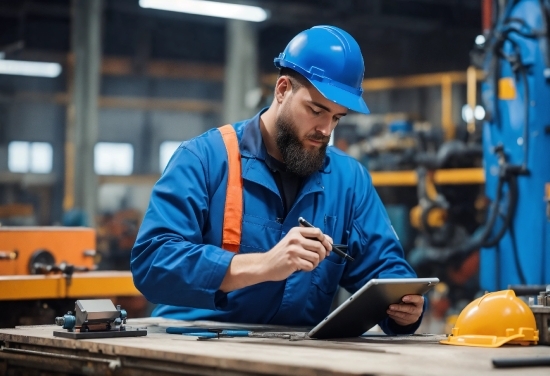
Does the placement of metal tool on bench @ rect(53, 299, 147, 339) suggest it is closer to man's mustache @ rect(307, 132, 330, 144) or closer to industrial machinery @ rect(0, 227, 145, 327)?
man's mustache @ rect(307, 132, 330, 144)

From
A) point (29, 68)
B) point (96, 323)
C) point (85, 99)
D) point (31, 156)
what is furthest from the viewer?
point (31, 156)

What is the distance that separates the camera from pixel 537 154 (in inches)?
187

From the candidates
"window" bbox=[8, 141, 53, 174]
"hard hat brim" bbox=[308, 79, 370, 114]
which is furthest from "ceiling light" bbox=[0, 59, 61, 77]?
"hard hat brim" bbox=[308, 79, 370, 114]

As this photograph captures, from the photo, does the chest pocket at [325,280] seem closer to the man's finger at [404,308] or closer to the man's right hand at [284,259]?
the man's finger at [404,308]

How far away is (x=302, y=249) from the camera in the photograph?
1931 millimetres

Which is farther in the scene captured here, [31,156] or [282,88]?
[31,156]

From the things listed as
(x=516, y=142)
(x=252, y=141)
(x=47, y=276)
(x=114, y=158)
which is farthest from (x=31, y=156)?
(x=252, y=141)

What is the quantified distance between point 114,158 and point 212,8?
17.3ft

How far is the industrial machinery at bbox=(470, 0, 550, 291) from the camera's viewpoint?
4.75 m

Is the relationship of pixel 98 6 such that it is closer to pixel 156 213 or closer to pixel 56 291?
pixel 56 291

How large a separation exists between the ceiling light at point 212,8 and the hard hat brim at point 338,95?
21.7 ft

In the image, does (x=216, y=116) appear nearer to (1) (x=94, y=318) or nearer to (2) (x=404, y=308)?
(2) (x=404, y=308)

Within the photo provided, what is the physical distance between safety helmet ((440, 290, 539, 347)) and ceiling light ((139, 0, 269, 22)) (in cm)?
719

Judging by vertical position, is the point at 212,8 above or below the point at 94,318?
above
